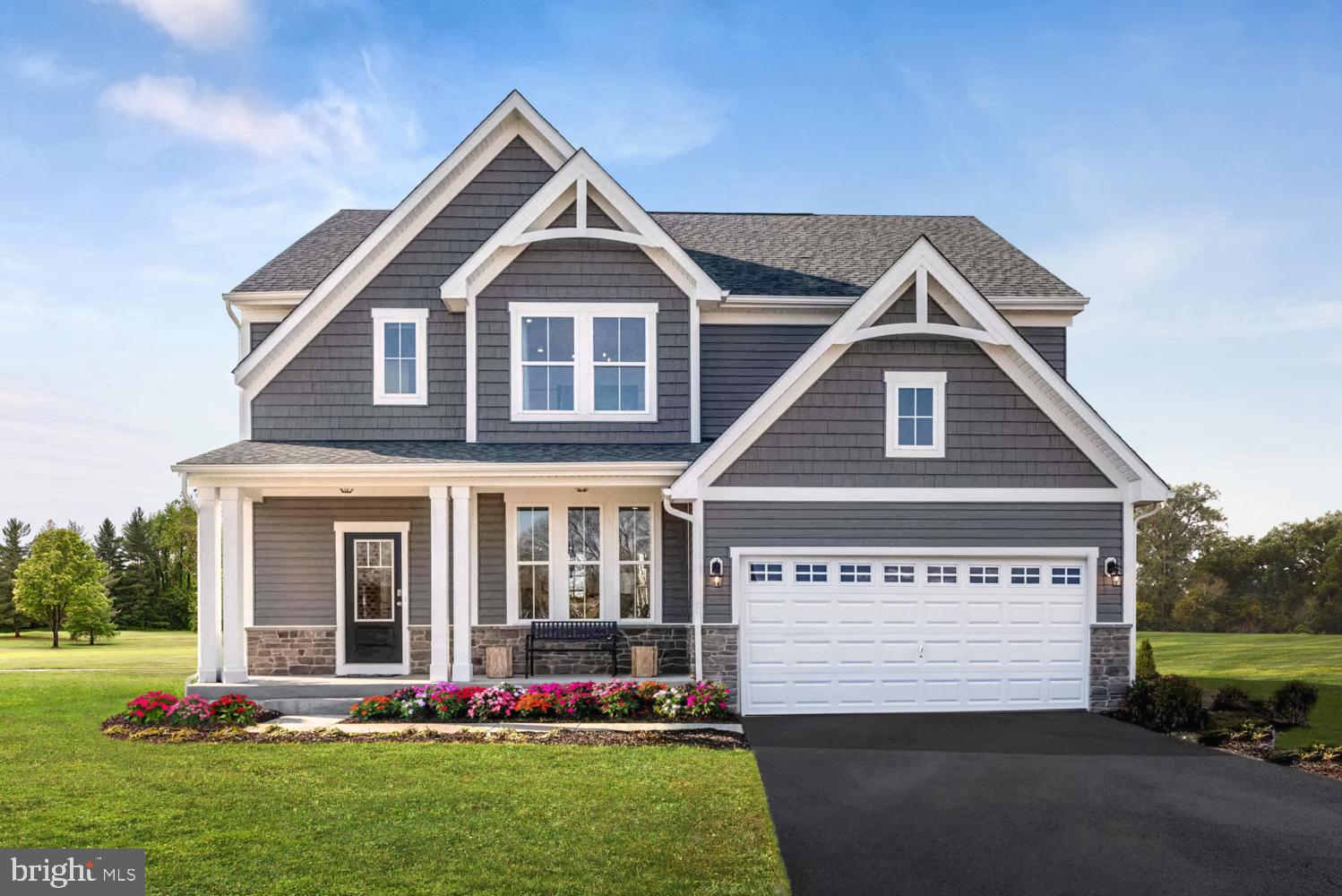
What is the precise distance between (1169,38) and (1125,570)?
8.62 m

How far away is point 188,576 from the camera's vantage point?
138 ft

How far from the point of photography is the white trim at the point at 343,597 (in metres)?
14.0

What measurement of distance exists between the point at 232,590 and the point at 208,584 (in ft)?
1.66

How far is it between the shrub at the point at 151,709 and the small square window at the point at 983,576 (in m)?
10.9

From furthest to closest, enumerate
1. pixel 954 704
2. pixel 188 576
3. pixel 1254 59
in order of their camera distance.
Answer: pixel 188 576 < pixel 1254 59 < pixel 954 704

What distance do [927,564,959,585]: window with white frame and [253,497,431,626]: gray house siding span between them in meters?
7.69

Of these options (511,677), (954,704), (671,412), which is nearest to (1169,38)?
(671,412)

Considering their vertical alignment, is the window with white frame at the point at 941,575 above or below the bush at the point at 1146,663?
above

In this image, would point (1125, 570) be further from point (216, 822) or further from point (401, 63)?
point (401, 63)

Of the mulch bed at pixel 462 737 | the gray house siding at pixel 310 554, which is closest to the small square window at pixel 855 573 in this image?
the mulch bed at pixel 462 737

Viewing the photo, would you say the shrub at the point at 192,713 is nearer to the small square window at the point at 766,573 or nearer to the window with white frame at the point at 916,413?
the small square window at the point at 766,573

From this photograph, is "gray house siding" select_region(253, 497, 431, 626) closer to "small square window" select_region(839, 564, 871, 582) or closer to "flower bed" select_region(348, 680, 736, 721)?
"flower bed" select_region(348, 680, 736, 721)

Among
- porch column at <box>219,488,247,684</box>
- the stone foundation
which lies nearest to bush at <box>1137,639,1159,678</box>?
the stone foundation

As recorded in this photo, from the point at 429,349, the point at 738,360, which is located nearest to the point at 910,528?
the point at 738,360
